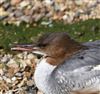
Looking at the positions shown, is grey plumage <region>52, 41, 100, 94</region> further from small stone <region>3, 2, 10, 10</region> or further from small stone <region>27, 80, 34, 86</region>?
small stone <region>3, 2, 10, 10</region>

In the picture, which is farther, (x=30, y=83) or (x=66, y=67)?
(x=30, y=83)

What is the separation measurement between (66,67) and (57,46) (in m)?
0.43

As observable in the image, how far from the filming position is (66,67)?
10.2 m

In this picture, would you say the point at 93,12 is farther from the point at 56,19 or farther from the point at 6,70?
the point at 6,70

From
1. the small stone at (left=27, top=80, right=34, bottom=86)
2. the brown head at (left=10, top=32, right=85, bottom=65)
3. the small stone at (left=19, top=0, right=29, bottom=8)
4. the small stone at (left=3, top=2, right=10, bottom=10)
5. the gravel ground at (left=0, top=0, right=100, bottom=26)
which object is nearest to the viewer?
the brown head at (left=10, top=32, right=85, bottom=65)

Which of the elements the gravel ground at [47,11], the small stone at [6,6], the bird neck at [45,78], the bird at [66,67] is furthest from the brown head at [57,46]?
the small stone at [6,6]

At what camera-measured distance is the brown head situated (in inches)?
409

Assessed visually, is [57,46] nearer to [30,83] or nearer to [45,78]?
[45,78]

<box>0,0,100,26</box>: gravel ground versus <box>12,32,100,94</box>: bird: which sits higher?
<box>12,32,100,94</box>: bird

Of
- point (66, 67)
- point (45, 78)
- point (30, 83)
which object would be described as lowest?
point (30, 83)

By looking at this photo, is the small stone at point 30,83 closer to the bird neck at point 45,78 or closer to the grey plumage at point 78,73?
the bird neck at point 45,78

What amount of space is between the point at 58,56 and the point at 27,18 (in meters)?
5.55

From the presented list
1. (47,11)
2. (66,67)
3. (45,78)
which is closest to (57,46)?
(66,67)

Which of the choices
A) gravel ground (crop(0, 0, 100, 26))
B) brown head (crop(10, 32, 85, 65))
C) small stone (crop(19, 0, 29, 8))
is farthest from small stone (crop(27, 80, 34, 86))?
small stone (crop(19, 0, 29, 8))
